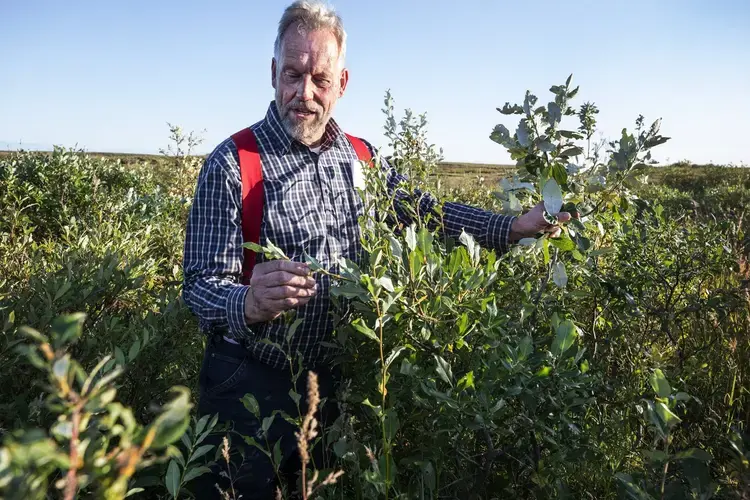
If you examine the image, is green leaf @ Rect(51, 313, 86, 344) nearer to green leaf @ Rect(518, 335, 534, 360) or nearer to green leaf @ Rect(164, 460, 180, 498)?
green leaf @ Rect(164, 460, 180, 498)

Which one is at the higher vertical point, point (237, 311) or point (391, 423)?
point (237, 311)

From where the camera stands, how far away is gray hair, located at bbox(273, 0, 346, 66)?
2207 mm

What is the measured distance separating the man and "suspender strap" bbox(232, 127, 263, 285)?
2cm

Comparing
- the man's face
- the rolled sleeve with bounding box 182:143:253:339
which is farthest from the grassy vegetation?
the man's face

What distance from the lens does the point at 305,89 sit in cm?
219

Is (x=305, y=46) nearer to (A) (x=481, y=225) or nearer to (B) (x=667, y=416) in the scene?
(A) (x=481, y=225)

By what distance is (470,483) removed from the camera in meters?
1.53

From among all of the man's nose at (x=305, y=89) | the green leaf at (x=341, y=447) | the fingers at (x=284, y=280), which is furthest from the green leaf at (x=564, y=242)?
the man's nose at (x=305, y=89)

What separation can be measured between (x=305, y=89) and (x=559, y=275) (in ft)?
4.12

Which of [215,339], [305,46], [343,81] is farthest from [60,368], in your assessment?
[343,81]

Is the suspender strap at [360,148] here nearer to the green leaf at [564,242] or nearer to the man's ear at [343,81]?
the man's ear at [343,81]

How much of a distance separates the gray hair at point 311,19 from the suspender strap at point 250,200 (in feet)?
1.74

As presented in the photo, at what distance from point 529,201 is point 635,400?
745mm

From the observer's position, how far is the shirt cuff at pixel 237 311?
1.68m
